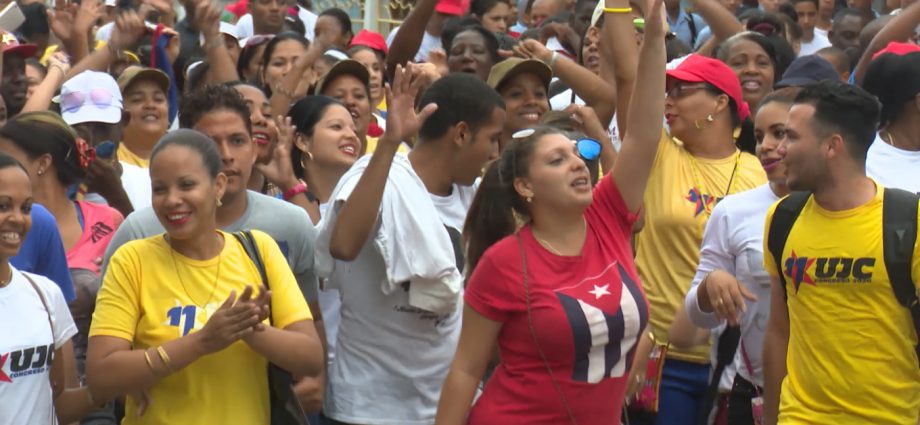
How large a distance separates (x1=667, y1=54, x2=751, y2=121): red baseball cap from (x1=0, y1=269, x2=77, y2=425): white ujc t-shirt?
2927 millimetres

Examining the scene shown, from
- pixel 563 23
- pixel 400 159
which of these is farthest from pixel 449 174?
pixel 563 23

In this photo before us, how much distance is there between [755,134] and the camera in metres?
6.76

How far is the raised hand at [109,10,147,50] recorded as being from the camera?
356 inches

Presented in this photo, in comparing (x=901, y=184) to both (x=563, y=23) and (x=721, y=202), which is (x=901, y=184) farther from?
(x=563, y=23)

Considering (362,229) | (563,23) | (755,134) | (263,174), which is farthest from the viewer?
(563,23)

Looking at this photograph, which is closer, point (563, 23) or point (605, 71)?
point (605, 71)

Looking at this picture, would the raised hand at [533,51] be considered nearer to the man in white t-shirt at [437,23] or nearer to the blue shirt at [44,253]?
the blue shirt at [44,253]

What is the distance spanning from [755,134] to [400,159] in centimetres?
175

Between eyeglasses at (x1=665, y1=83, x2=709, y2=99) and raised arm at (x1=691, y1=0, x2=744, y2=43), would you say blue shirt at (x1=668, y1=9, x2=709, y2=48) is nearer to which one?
raised arm at (x1=691, y1=0, x2=744, y2=43)

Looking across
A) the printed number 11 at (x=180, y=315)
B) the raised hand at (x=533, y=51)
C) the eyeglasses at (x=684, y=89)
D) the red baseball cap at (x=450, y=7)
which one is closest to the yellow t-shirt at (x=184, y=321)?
the printed number 11 at (x=180, y=315)

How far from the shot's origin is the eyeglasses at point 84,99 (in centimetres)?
772

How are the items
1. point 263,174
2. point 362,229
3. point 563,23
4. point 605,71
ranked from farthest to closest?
point 563,23 → point 605,71 → point 263,174 → point 362,229

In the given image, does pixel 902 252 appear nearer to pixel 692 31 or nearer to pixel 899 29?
pixel 899 29

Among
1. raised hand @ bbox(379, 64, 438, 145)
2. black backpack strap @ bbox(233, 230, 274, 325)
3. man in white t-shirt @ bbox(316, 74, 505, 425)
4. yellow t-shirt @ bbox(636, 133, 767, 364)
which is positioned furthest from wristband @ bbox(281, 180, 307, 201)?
black backpack strap @ bbox(233, 230, 274, 325)
